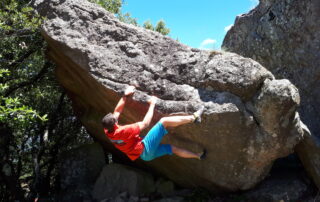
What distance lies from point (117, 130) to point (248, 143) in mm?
3182

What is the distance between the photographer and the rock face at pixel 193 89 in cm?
695

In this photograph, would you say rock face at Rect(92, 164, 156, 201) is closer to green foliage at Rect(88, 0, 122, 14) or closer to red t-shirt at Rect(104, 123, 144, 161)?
red t-shirt at Rect(104, 123, 144, 161)

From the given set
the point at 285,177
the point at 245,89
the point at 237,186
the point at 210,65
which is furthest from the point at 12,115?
the point at 285,177

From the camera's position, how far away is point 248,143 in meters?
7.23

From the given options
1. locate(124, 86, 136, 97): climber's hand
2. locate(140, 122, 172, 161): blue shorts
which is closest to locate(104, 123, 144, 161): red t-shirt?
locate(140, 122, 172, 161): blue shorts

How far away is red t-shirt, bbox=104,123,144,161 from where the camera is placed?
19.6ft

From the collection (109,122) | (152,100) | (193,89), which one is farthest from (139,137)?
(193,89)

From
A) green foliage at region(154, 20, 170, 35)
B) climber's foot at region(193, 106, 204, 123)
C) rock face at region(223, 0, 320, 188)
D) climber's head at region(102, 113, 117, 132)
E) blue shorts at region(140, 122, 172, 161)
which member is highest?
green foliage at region(154, 20, 170, 35)

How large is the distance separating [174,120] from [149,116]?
0.57 meters

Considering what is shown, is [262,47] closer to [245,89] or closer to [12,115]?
[245,89]

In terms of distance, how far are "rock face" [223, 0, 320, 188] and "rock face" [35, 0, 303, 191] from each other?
1.61 meters

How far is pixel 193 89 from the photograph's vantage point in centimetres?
720

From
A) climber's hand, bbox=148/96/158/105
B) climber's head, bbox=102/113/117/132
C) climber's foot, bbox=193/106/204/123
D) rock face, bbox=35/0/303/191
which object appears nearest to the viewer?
climber's head, bbox=102/113/117/132

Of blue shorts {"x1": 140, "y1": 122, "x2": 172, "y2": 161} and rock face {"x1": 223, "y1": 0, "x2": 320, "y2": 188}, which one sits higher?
rock face {"x1": 223, "y1": 0, "x2": 320, "y2": 188}
